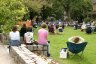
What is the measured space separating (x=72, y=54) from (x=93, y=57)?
Answer: 1.10m

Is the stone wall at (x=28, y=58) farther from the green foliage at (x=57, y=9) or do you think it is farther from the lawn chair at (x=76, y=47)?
the green foliage at (x=57, y=9)

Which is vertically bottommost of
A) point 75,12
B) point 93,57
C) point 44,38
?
point 75,12

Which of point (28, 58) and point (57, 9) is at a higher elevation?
point (28, 58)

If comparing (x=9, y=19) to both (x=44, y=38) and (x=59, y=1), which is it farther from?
(x=59, y=1)

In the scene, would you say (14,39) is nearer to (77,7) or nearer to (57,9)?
(77,7)

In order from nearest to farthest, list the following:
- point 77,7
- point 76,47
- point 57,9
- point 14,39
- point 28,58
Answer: point 28,58
point 76,47
point 14,39
point 77,7
point 57,9

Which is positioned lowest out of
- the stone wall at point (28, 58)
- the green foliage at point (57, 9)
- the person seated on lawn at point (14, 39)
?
the green foliage at point (57, 9)

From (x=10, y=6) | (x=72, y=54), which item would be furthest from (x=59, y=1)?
(x=72, y=54)

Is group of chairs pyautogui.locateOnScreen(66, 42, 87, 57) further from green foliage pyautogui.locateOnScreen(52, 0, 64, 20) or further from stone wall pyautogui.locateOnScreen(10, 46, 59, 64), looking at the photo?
green foliage pyautogui.locateOnScreen(52, 0, 64, 20)

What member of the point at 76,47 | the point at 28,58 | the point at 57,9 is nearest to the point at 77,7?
the point at 57,9

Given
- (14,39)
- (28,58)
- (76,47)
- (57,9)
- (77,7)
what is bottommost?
(57,9)

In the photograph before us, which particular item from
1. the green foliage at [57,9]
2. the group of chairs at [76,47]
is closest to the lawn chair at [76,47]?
the group of chairs at [76,47]

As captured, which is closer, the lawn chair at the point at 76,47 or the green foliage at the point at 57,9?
the lawn chair at the point at 76,47

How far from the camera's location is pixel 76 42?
1941cm
